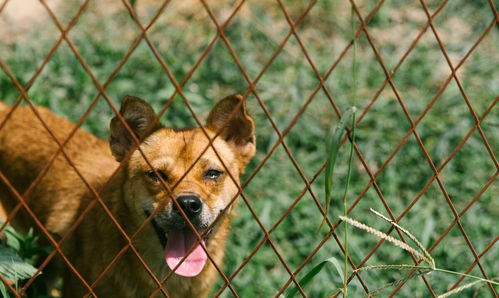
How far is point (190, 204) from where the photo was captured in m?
3.69

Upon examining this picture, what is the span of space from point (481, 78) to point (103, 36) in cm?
347

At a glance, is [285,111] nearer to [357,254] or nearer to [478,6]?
[357,254]

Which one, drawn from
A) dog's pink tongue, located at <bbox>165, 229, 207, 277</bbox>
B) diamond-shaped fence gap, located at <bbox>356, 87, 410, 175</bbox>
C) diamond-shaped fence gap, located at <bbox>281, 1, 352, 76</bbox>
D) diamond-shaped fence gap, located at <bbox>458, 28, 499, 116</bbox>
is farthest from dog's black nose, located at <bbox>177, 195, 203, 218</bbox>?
diamond-shaped fence gap, located at <bbox>281, 1, 352, 76</bbox>

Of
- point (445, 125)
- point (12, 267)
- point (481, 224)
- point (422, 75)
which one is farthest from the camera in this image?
point (422, 75)

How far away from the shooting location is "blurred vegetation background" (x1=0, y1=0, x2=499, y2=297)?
17.0ft

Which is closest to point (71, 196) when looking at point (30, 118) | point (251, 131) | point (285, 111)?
point (30, 118)

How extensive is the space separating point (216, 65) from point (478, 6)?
2.48 meters

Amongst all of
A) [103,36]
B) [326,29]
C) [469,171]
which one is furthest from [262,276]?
[326,29]

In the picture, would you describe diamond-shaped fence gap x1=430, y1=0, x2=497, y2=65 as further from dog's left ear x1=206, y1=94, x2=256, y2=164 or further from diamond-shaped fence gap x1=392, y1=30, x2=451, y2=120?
dog's left ear x1=206, y1=94, x2=256, y2=164

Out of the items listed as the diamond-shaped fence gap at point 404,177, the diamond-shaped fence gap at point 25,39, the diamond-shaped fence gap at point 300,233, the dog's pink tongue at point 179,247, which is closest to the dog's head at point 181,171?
the dog's pink tongue at point 179,247

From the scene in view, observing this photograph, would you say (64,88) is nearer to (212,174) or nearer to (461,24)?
(212,174)

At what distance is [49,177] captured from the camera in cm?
467

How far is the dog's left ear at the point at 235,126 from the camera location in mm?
3922

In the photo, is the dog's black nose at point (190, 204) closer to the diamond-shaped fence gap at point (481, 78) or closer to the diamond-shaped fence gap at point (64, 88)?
the diamond-shaped fence gap at point (64, 88)
